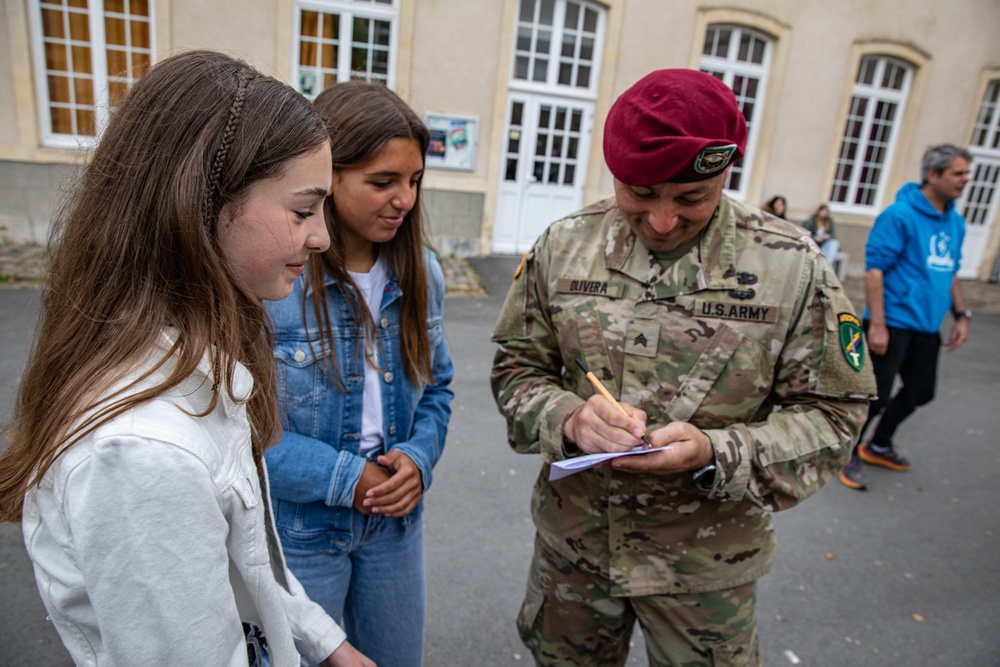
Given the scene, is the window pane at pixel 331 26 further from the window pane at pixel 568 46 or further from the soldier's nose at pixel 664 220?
the soldier's nose at pixel 664 220

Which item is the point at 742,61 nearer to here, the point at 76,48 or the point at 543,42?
the point at 543,42

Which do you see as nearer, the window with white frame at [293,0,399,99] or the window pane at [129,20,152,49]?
the window pane at [129,20,152,49]

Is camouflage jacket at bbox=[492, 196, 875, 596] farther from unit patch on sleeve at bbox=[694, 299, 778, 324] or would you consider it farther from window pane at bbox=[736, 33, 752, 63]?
window pane at bbox=[736, 33, 752, 63]

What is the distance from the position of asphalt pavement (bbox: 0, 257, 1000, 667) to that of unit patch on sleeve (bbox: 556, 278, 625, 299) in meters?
1.64

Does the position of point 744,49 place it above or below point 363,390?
above

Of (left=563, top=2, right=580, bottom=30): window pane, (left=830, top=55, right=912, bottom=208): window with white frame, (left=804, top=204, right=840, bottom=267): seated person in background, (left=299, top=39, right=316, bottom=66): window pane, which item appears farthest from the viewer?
(left=830, top=55, right=912, bottom=208): window with white frame

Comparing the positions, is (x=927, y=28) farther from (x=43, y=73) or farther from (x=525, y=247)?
(x=43, y=73)

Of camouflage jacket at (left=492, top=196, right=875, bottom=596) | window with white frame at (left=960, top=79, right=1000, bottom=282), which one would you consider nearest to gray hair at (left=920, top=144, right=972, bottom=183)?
camouflage jacket at (left=492, top=196, right=875, bottom=596)

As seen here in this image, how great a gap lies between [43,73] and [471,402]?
8.14 meters

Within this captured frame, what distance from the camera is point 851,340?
1.51 meters

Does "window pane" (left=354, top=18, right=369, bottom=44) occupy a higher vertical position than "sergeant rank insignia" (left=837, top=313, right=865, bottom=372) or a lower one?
higher

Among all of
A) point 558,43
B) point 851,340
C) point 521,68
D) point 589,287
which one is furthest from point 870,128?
point 589,287

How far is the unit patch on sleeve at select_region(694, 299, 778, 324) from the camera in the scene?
1.52m

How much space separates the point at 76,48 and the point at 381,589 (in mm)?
10021
